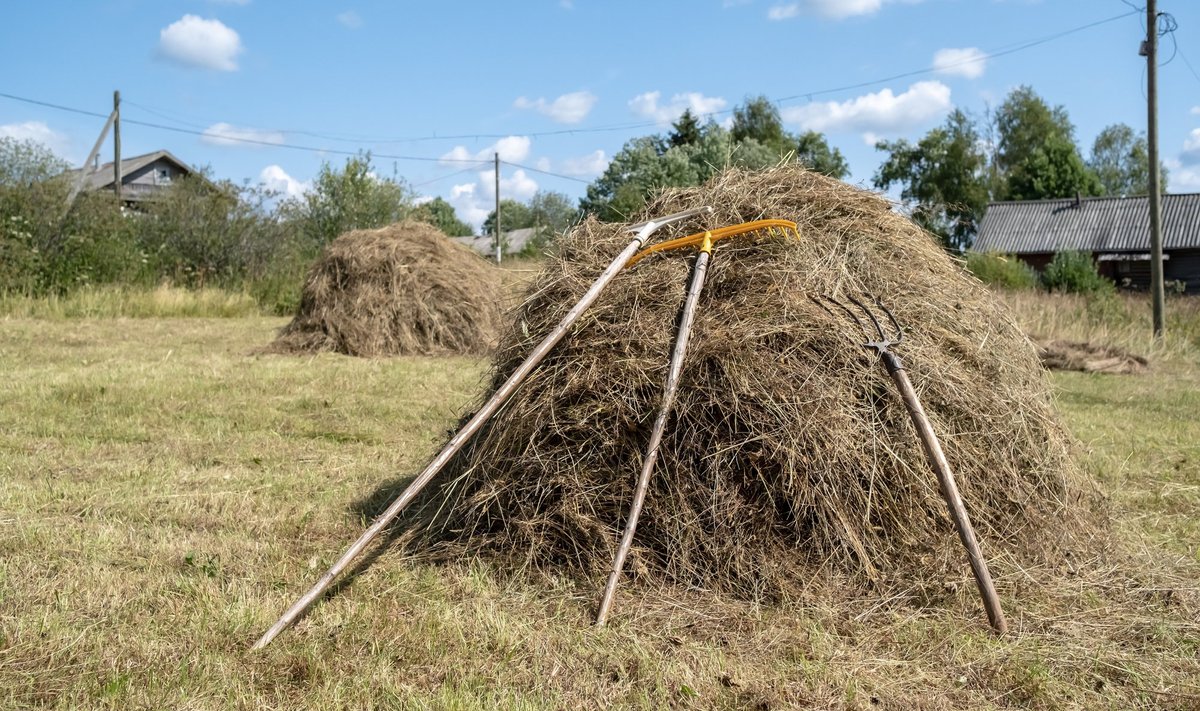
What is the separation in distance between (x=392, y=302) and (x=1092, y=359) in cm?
1020

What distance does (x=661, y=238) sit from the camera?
5539 mm

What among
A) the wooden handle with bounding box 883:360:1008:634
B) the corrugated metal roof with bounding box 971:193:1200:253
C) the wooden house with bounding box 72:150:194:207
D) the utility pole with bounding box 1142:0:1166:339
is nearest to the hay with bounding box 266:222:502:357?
the wooden handle with bounding box 883:360:1008:634

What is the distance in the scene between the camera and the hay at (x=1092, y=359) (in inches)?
543

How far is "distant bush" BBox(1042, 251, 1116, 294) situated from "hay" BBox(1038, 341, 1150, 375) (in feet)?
25.8

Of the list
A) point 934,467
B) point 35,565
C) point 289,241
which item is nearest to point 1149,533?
point 934,467

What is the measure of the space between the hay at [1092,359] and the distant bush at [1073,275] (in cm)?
787

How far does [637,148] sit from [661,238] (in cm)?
3245

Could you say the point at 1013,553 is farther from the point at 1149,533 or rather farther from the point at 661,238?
the point at 661,238

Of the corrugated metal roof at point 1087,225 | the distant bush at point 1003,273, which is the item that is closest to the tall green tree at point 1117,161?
the corrugated metal roof at point 1087,225

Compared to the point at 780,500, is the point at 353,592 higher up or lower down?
lower down

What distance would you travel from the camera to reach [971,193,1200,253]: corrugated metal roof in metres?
39.5

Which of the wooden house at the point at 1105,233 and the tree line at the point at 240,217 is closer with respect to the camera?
the tree line at the point at 240,217

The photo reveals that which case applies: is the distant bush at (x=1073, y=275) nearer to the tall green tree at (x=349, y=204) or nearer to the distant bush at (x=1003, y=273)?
the distant bush at (x=1003, y=273)

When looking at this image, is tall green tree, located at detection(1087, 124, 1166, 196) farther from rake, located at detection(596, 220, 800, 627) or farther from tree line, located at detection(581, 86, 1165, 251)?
rake, located at detection(596, 220, 800, 627)
